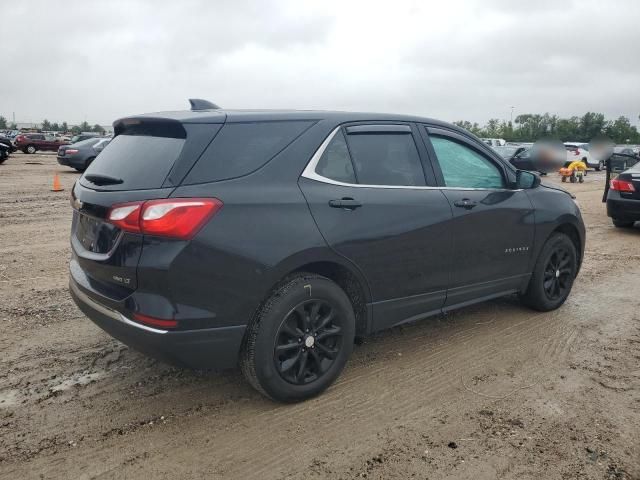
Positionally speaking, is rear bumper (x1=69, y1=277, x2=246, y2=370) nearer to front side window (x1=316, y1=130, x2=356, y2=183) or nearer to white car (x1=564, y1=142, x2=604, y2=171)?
front side window (x1=316, y1=130, x2=356, y2=183)

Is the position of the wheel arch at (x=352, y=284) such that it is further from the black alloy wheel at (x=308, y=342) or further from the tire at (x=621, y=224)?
the tire at (x=621, y=224)

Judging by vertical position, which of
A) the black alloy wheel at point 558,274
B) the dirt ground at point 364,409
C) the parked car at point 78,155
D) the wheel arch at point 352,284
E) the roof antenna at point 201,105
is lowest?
the dirt ground at point 364,409

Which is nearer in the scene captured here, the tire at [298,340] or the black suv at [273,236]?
the black suv at [273,236]

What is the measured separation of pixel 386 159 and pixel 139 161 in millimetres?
1635

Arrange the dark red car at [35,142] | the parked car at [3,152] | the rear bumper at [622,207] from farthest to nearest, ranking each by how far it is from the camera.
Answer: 1. the dark red car at [35,142]
2. the parked car at [3,152]
3. the rear bumper at [622,207]

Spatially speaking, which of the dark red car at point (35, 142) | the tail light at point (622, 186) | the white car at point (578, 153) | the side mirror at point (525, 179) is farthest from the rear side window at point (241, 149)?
the dark red car at point (35, 142)

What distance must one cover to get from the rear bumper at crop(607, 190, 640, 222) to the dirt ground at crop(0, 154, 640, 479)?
5223 mm

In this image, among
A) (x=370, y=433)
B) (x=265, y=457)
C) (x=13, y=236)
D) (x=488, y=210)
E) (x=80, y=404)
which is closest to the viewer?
(x=265, y=457)

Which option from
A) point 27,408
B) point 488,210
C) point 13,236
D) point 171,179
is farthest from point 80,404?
A: point 13,236

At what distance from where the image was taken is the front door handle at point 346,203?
338 centimetres

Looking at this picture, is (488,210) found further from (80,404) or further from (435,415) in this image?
(80,404)

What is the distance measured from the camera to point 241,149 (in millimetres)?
3162

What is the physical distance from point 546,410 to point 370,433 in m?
1.13

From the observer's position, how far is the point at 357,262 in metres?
3.48
